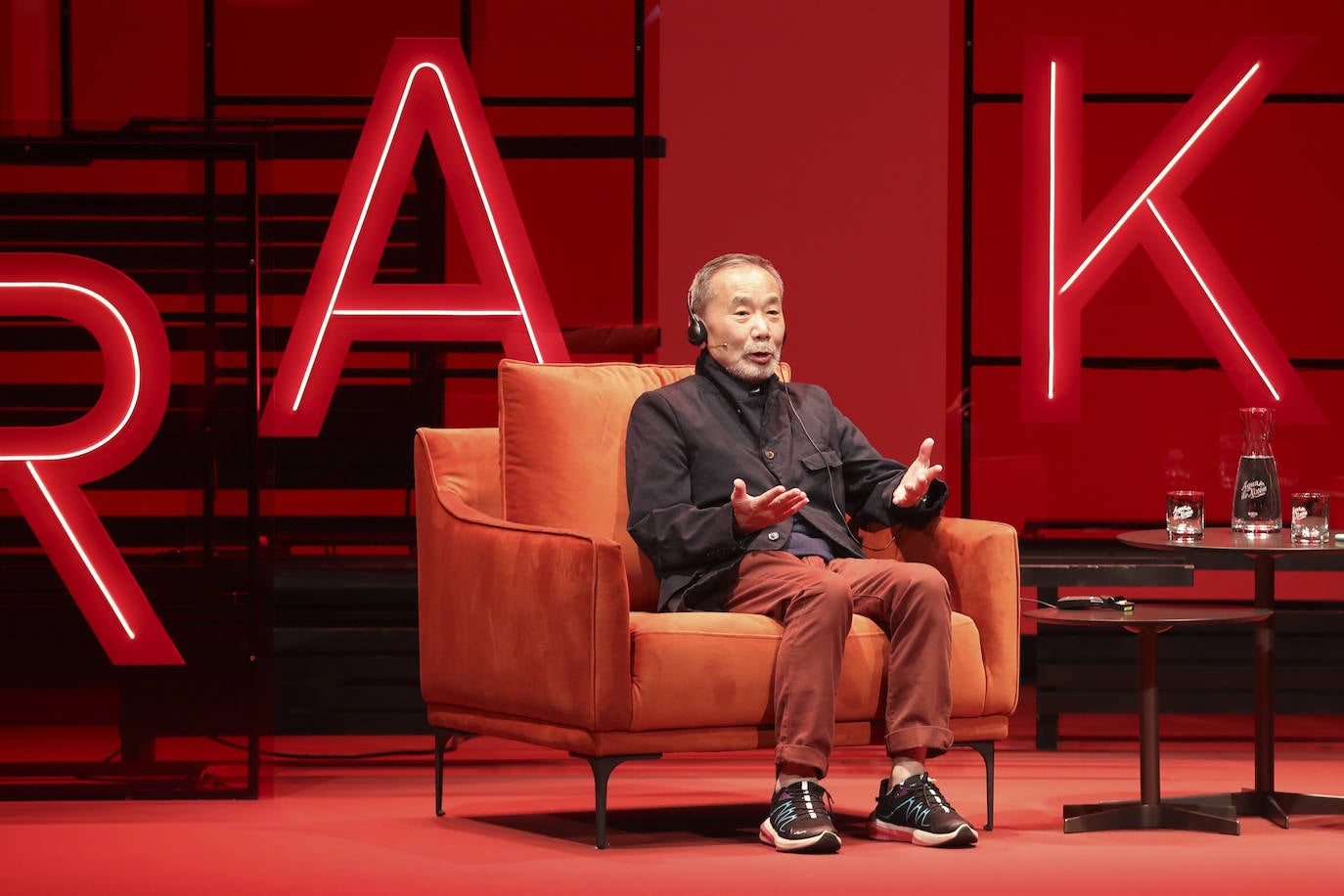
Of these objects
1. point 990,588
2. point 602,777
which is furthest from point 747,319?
point 602,777

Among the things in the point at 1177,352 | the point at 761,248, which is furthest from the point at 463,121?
the point at 1177,352

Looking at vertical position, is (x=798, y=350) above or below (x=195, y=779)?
above

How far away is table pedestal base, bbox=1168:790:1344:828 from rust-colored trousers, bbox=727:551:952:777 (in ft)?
2.39

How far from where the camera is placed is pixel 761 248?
577 cm

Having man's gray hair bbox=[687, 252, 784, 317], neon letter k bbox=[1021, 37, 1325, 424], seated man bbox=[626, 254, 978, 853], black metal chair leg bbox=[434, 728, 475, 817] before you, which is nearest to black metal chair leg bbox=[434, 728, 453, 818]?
black metal chair leg bbox=[434, 728, 475, 817]

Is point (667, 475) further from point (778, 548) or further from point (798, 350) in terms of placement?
point (798, 350)

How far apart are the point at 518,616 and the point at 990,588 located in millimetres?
1010

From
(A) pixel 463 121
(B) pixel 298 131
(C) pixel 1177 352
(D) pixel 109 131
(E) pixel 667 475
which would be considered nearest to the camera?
(E) pixel 667 475

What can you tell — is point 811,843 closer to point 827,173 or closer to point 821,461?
point 821,461

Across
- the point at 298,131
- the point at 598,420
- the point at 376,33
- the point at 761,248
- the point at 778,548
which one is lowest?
the point at 778,548

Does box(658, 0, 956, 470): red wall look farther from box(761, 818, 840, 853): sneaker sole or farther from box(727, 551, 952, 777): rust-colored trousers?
box(761, 818, 840, 853): sneaker sole

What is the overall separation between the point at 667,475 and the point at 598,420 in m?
0.32

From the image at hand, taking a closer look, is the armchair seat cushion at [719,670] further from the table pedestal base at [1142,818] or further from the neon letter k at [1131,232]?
the neon letter k at [1131,232]

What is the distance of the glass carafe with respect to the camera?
13.6 feet
